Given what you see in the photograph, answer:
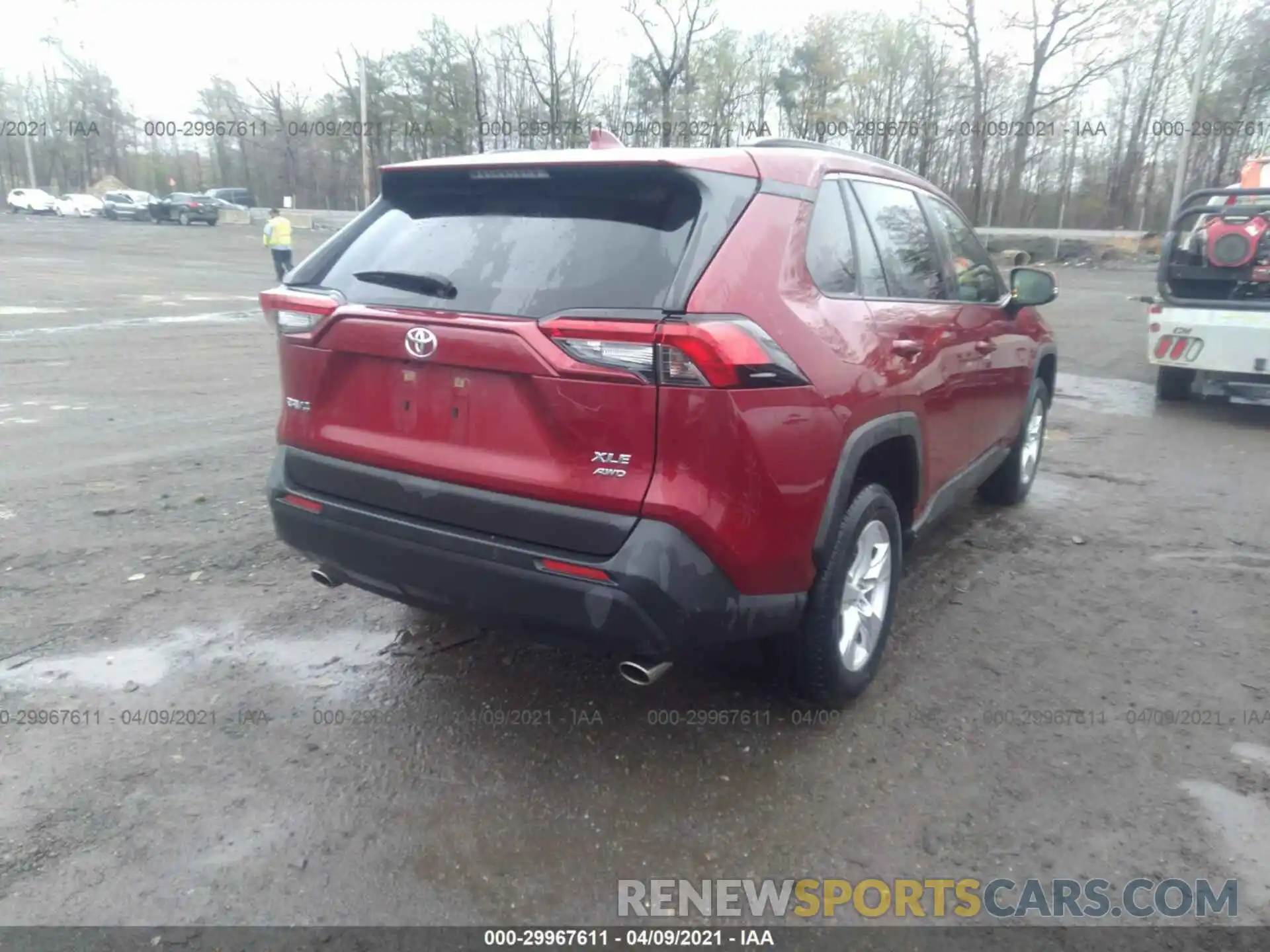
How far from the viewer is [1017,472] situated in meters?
5.69

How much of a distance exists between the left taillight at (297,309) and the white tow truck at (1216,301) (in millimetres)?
8046

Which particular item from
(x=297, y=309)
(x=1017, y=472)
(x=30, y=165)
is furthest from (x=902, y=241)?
(x=30, y=165)

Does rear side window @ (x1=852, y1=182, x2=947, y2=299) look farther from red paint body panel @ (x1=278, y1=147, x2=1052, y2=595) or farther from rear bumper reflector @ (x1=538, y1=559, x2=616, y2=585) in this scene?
rear bumper reflector @ (x1=538, y1=559, x2=616, y2=585)

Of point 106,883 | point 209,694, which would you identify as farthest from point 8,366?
point 106,883

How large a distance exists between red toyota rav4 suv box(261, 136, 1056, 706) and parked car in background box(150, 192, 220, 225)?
47616 mm

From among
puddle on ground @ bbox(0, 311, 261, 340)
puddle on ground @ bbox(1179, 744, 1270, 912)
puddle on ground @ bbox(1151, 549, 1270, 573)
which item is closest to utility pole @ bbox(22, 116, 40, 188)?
puddle on ground @ bbox(0, 311, 261, 340)

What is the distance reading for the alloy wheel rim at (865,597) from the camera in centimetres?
321

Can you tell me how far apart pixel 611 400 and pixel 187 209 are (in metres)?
49.6

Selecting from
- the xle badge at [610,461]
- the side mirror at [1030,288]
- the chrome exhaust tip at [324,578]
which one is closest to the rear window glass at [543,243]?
the xle badge at [610,461]

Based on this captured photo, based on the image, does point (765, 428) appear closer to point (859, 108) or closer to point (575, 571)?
point (575, 571)

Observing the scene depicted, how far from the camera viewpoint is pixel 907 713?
11.1ft

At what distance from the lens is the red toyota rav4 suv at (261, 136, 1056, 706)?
250 cm

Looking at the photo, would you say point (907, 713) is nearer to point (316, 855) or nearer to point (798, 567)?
point (798, 567)

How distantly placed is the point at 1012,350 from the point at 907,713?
2.41 m
